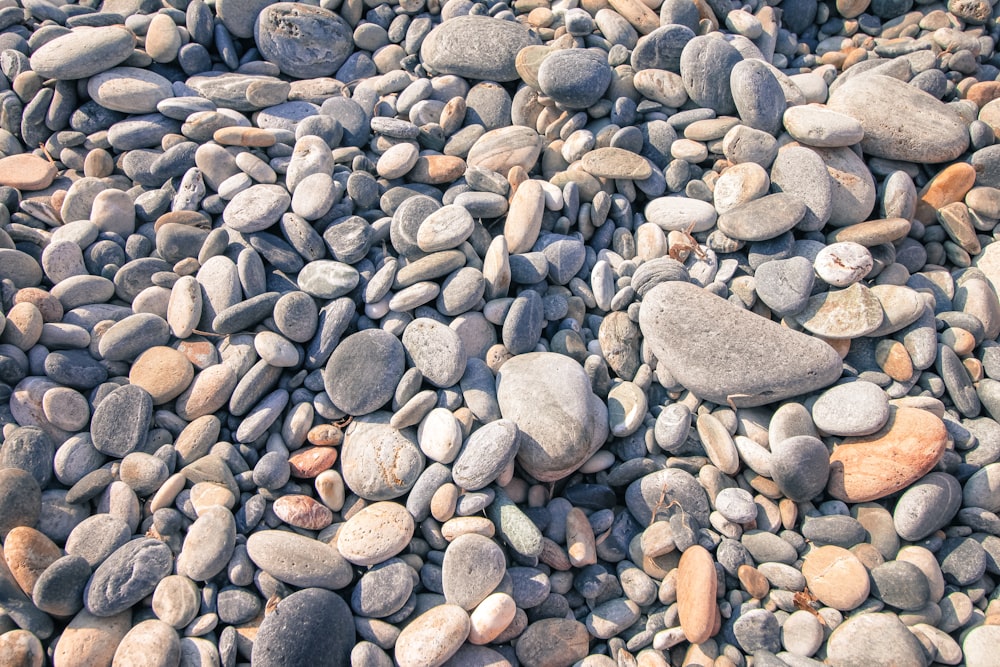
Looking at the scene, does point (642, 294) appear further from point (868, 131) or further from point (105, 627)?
point (105, 627)

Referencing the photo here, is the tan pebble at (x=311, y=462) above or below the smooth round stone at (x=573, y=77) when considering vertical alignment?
below

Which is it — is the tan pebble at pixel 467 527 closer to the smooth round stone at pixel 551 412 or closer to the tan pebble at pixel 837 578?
the smooth round stone at pixel 551 412

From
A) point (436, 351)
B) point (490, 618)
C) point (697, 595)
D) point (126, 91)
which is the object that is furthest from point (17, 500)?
point (697, 595)

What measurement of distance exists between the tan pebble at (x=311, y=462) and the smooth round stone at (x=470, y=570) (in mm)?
585

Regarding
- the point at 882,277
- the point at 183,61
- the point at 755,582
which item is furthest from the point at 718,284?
the point at 183,61

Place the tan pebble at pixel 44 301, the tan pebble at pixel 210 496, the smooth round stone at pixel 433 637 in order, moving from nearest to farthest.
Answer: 1. the smooth round stone at pixel 433 637
2. the tan pebble at pixel 210 496
3. the tan pebble at pixel 44 301

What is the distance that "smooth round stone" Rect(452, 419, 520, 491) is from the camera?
92.5 inches

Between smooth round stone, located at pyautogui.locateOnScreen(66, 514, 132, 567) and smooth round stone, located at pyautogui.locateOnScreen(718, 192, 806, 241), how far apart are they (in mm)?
2720

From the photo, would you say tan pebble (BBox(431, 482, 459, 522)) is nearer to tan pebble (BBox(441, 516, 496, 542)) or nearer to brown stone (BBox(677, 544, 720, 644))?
tan pebble (BBox(441, 516, 496, 542))

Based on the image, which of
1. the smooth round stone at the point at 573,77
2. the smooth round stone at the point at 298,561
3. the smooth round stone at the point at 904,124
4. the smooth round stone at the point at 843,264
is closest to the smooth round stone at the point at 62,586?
the smooth round stone at the point at 298,561

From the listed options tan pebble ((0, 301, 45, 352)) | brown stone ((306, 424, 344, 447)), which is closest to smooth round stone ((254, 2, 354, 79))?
tan pebble ((0, 301, 45, 352))

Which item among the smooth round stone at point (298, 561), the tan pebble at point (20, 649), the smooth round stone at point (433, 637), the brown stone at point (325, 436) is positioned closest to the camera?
the tan pebble at point (20, 649)

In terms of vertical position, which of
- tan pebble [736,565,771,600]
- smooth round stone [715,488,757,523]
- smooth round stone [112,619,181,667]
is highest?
smooth round stone [112,619,181,667]

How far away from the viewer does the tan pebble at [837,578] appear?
7.49 ft
